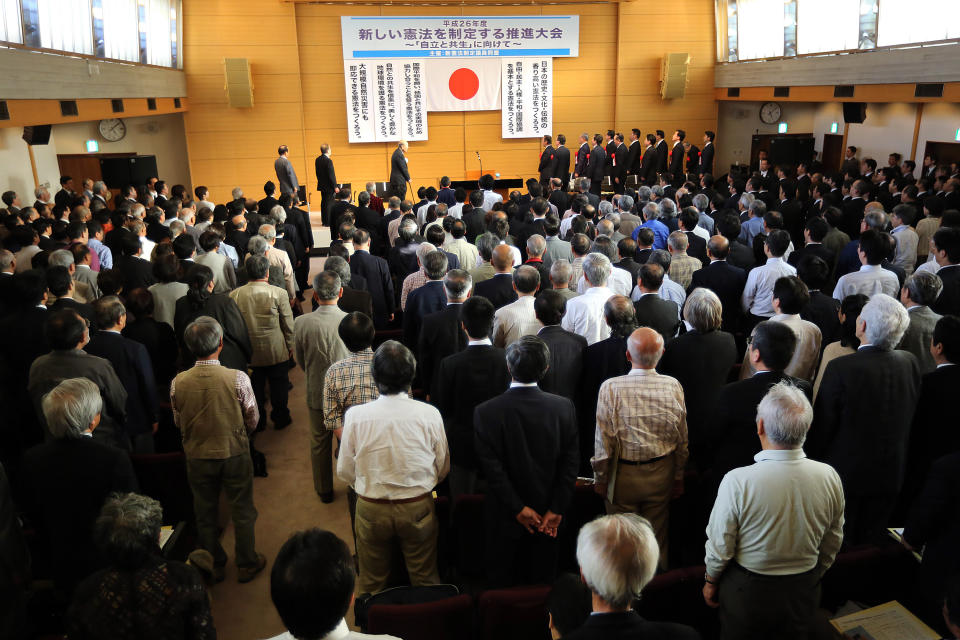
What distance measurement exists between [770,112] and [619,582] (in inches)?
662

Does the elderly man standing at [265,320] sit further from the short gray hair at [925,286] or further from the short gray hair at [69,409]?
the short gray hair at [925,286]

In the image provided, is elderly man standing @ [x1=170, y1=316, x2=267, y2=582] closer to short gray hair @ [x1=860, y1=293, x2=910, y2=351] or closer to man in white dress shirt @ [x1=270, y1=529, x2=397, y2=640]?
man in white dress shirt @ [x1=270, y1=529, x2=397, y2=640]

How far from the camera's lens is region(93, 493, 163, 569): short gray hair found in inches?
82.3

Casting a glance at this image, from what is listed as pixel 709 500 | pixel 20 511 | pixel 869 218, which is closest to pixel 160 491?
pixel 20 511

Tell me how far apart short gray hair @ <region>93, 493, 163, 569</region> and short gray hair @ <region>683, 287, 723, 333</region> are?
9.65ft

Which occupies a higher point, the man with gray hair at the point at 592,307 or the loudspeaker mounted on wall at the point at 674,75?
the loudspeaker mounted on wall at the point at 674,75

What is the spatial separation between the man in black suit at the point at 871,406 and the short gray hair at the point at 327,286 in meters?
3.06

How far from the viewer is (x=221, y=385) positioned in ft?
11.9

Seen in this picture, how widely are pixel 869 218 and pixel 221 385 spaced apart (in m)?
5.95

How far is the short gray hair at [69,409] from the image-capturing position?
2.78 metres

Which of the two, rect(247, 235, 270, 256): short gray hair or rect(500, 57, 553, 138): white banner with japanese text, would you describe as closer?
rect(247, 235, 270, 256): short gray hair

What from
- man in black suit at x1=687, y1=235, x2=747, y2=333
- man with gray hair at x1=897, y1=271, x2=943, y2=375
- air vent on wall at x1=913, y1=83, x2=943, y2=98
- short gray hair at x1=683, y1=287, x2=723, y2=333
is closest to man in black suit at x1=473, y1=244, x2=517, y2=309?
short gray hair at x1=683, y1=287, x2=723, y2=333

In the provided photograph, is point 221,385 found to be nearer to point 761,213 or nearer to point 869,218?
point 869,218

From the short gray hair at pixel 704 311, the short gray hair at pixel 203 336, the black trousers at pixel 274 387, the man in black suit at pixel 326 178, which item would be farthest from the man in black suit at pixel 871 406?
the man in black suit at pixel 326 178
